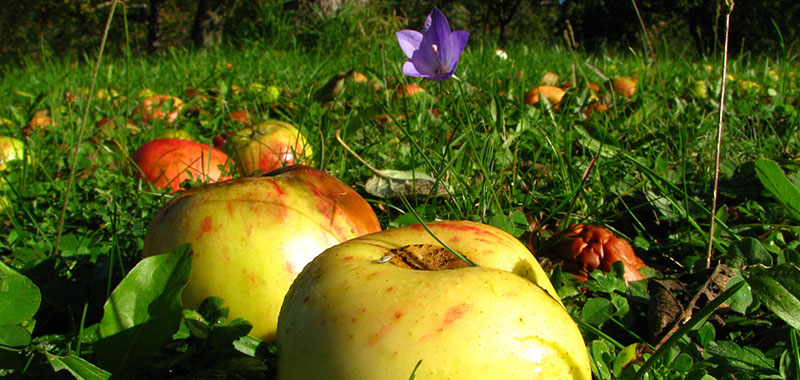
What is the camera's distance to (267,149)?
8.68 feet

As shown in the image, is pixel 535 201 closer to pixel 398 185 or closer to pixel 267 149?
pixel 398 185

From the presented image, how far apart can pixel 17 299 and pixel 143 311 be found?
292mm

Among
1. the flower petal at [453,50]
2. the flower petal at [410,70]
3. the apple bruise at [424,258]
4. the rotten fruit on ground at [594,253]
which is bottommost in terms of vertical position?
the rotten fruit on ground at [594,253]

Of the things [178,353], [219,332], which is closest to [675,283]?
[219,332]

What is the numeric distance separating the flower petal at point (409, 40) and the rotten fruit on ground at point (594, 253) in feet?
2.42

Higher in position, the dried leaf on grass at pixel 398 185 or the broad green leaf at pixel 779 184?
the broad green leaf at pixel 779 184

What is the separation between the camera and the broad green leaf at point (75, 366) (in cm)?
89

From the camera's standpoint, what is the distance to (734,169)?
1.99m

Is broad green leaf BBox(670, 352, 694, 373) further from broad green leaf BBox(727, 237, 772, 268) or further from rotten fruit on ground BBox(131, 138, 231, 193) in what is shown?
rotten fruit on ground BBox(131, 138, 231, 193)

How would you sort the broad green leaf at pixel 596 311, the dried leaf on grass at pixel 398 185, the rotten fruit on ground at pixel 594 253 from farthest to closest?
the dried leaf on grass at pixel 398 185 → the rotten fruit on ground at pixel 594 253 → the broad green leaf at pixel 596 311

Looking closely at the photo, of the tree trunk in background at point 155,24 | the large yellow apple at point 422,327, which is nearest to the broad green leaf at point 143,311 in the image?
the large yellow apple at point 422,327

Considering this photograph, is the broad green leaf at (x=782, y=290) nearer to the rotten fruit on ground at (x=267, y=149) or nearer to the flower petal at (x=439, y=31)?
the flower petal at (x=439, y=31)

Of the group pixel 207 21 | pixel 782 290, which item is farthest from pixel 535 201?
pixel 207 21

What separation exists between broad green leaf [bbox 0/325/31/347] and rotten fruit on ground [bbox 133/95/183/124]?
2.53m
